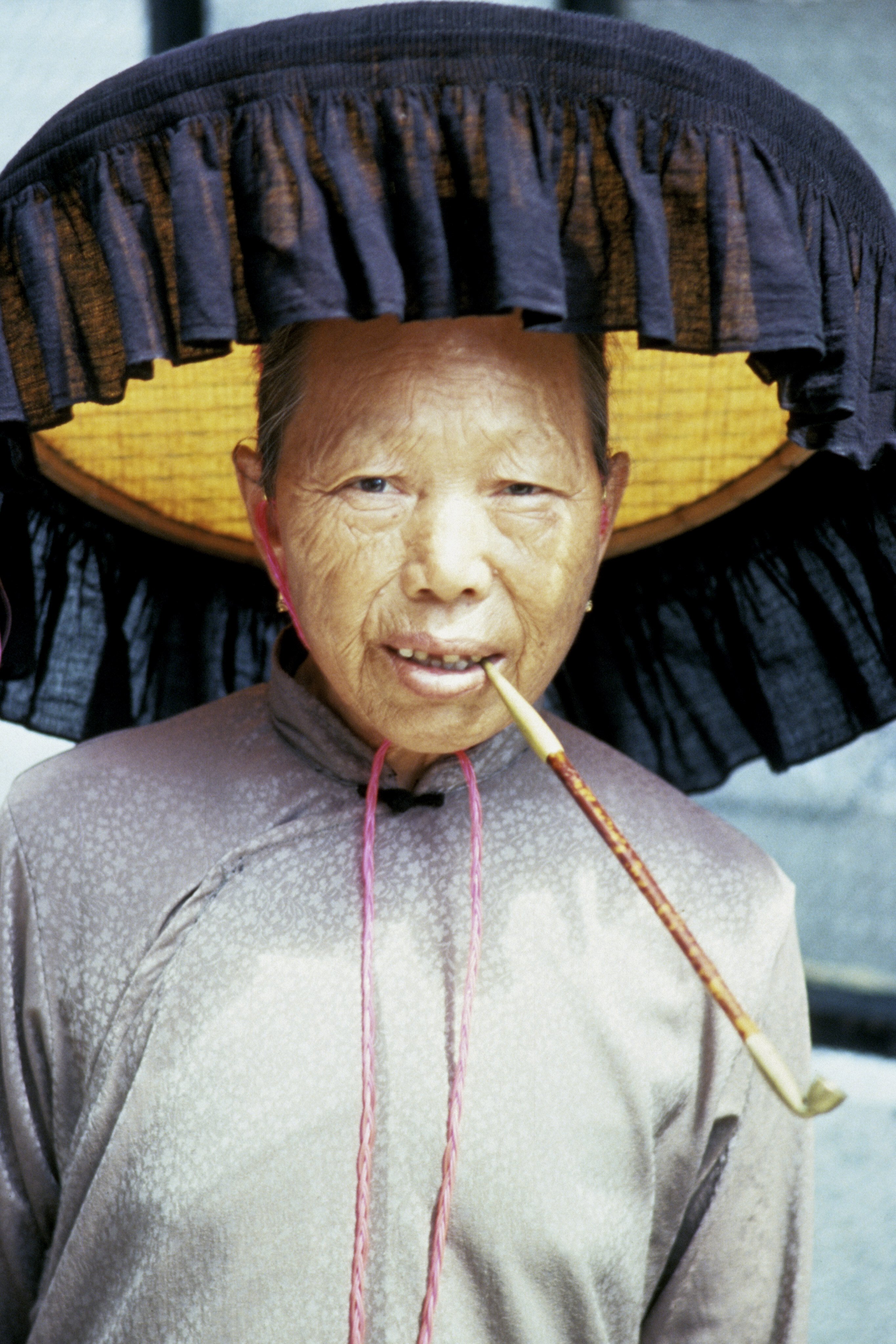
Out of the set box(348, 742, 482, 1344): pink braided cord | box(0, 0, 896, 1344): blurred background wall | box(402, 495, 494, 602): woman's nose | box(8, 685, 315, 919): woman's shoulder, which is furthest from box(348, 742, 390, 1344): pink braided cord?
box(0, 0, 896, 1344): blurred background wall

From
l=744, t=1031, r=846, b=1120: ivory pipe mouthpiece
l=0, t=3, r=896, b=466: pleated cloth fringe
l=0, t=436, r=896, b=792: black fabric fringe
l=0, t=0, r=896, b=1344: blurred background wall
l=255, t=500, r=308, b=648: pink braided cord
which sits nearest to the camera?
l=744, t=1031, r=846, b=1120: ivory pipe mouthpiece

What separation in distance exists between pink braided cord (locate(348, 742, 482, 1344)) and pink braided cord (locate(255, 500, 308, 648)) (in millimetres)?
149

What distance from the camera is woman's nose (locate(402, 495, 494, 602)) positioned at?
34.6 inches

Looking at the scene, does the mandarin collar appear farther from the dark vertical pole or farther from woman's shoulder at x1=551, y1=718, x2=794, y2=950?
the dark vertical pole

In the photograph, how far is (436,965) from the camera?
102 cm

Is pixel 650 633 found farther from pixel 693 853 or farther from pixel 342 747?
pixel 342 747

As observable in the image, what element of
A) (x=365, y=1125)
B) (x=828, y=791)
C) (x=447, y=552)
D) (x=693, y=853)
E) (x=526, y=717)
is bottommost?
(x=828, y=791)

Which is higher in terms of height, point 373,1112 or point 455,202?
point 455,202

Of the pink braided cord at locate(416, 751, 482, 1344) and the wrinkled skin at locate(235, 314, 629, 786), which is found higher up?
the wrinkled skin at locate(235, 314, 629, 786)

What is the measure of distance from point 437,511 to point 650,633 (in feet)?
1.91

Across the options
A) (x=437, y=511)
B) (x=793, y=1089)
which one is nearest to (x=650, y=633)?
(x=437, y=511)

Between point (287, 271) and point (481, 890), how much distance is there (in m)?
0.53

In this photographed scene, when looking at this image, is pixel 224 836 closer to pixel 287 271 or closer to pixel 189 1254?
pixel 189 1254

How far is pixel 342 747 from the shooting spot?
1086 mm
